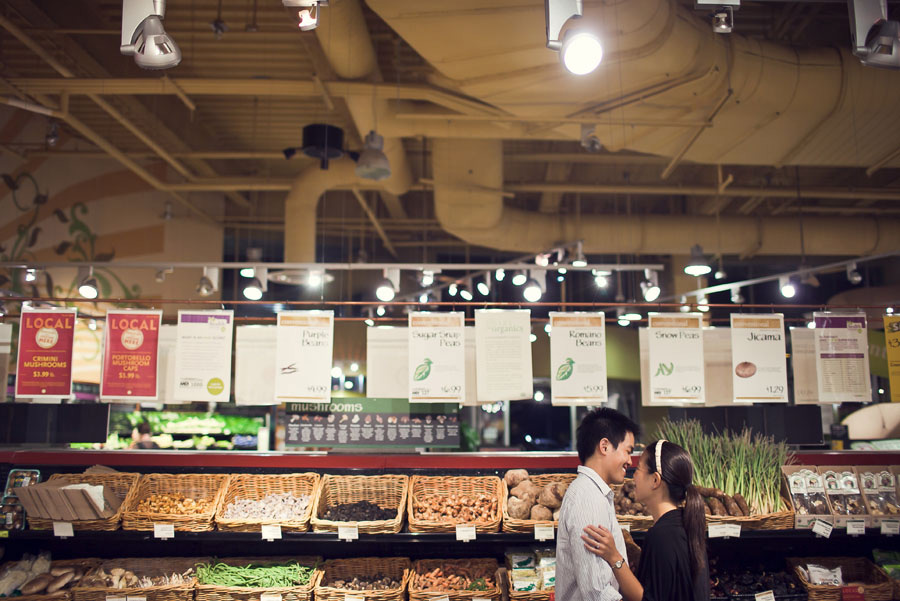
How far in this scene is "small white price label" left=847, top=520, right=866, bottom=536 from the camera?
486cm

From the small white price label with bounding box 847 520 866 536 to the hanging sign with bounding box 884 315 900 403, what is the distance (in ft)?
3.55

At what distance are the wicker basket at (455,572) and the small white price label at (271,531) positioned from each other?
96 centimetres

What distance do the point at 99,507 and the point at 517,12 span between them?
466 cm

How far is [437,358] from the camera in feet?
17.4

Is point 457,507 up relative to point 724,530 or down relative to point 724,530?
up

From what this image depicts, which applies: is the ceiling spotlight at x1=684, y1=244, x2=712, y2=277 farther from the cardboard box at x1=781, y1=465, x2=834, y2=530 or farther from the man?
the man

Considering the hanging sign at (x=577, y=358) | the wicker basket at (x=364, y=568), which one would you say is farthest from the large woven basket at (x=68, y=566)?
the hanging sign at (x=577, y=358)

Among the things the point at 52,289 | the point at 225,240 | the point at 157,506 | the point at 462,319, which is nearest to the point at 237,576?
the point at 157,506

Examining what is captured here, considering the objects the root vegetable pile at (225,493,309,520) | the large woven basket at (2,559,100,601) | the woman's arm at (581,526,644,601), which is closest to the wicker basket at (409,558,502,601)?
the root vegetable pile at (225,493,309,520)

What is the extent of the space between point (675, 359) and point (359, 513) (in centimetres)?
265

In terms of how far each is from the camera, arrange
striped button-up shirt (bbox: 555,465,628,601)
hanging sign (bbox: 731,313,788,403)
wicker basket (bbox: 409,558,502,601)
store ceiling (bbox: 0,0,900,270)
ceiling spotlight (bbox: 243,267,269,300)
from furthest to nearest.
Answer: ceiling spotlight (bbox: 243,267,269,300) → store ceiling (bbox: 0,0,900,270) → hanging sign (bbox: 731,313,788,403) → wicker basket (bbox: 409,558,502,601) → striped button-up shirt (bbox: 555,465,628,601)

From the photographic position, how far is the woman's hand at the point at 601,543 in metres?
3.18

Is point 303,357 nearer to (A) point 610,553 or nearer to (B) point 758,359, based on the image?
(A) point 610,553

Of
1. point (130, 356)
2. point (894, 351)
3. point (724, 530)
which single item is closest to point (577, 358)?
point (724, 530)
